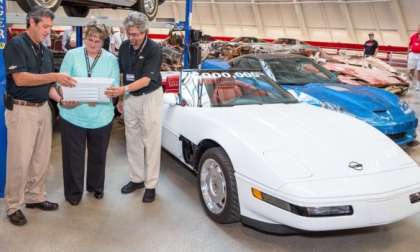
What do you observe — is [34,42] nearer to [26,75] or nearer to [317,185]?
[26,75]

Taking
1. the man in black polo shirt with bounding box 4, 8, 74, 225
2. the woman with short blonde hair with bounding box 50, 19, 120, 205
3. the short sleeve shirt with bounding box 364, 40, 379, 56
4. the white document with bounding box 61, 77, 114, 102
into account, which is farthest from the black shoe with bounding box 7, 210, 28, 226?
the short sleeve shirt with bounding box 364, 40, 379, 56

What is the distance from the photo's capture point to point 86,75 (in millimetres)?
3492

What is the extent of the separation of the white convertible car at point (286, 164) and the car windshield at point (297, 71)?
2149 millimetres

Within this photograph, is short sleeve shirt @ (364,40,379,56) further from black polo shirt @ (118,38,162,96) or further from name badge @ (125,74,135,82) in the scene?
name badge @ (125,74,135,82)

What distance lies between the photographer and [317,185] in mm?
2816

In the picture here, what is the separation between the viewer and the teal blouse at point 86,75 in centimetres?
347

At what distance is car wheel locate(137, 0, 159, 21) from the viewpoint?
690 centimetres

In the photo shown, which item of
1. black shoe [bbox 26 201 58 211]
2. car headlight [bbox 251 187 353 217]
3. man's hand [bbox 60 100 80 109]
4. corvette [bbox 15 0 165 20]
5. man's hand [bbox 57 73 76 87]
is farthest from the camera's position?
corvette [bbox 15 0 165 20]

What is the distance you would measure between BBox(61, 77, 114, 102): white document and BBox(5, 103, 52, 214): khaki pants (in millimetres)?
204

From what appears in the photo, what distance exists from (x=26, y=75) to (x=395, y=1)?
822 inches

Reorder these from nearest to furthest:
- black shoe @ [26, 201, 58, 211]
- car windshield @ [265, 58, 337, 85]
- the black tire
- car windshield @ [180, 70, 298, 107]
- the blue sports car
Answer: black shoe @ [26, 201, 58, 211] < car windshield @ [180, 70, 298, 107] < the blue sports car < car windshield @ [265, 58, 337, 85] < the black tire

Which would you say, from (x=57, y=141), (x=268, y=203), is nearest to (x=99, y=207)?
(x=268, y=203)

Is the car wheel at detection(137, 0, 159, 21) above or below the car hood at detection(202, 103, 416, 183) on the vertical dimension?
above

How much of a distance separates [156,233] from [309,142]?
1.39m
